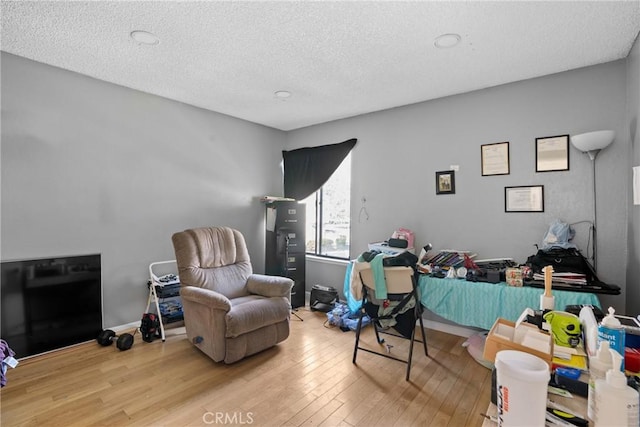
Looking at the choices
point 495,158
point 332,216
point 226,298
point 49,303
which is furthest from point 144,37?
point 495,158

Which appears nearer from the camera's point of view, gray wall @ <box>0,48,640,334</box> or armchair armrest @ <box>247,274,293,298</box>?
gray wall @ <box>0,48,640,334</box>

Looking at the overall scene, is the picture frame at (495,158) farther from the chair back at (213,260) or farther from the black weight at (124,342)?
the black weight at (124,342)

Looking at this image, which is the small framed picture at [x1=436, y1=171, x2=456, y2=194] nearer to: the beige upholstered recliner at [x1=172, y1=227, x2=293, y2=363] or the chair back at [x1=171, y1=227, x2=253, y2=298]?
the beige upholstered recliner at [x1=172, y1=227, x2=293, y2=363]

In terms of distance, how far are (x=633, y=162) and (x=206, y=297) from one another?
3.55 metres

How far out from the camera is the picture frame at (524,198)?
287cm

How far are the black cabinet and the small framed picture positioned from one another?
1.82m

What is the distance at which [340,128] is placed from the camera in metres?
4.39

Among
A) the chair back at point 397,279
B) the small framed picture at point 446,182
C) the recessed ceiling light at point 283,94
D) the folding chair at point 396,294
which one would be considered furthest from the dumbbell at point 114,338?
the small framed picture at point 446,182

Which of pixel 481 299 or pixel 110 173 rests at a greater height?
pixel 110 173

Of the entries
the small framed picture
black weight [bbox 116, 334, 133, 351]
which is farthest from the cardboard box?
black weight [bbox 116, 334, 133, 351]

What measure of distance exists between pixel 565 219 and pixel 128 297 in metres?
4.43

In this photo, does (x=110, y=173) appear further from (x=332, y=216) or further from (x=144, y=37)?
(x=332, y=216)

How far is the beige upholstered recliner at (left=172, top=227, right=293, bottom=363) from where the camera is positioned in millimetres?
2568

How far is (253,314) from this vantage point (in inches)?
105
